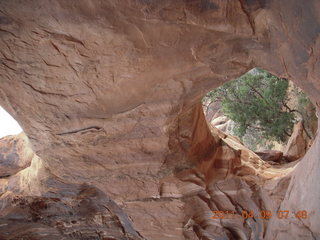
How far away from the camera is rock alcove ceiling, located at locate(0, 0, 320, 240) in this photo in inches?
106

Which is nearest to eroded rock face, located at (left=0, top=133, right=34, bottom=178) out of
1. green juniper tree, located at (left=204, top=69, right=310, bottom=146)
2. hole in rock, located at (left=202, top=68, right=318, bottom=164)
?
hole in rock, located at (left=202, top=68, right=318, bottom=164)

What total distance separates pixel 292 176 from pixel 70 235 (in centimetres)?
581

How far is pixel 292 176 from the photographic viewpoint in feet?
15.2

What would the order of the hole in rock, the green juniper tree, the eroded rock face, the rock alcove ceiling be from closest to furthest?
the rock alcove ceiling → the eroded rock face → the hole in rock → the green juniper tree

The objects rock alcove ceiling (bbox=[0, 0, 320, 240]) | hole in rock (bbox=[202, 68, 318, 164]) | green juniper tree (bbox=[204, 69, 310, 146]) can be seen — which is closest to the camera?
rock alcove ceiling (bbox=[0, 0, 320, 240])

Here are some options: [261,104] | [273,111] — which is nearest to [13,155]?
[261,104]

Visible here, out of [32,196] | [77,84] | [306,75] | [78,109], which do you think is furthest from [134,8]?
[32,196]

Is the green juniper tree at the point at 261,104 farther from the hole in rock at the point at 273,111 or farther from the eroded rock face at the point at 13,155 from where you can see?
the eroded rock face at the point at 13,155

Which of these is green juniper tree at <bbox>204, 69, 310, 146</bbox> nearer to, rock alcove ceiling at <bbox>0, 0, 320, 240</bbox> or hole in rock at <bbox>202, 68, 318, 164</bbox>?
hole in rock at <bbox>202, 68, 318, 164</bbox>

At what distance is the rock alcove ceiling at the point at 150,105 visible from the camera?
269 centimetres

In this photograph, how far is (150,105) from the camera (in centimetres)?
358

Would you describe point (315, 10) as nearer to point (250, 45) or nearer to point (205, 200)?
point (250, 45)
